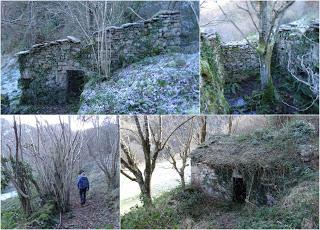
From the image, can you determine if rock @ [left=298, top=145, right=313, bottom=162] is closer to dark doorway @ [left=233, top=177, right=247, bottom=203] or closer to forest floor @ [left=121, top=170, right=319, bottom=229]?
forest floor @ [left=121, top=170, right=319, bottom=229]

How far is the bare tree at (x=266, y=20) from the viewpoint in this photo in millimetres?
3789

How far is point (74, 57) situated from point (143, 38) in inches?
26.8

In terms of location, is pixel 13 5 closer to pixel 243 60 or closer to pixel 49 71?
pixel 49 71

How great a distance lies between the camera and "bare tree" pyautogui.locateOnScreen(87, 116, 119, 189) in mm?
4121

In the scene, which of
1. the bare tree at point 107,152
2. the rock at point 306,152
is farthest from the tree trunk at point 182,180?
the rock at point 306,152

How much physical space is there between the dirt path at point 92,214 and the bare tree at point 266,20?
192 centimetres

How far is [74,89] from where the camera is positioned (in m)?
3.94

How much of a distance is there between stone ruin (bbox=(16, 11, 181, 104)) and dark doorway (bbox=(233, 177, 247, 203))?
66.6 inches

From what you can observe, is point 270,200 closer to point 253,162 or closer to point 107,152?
point 253,162

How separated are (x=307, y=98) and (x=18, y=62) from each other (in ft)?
9.05

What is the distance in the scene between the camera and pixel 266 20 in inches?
150

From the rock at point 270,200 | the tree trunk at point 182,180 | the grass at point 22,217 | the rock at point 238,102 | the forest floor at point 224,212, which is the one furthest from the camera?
the tree trunk at point 182,180

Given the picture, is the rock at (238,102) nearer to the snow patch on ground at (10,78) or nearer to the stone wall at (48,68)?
the stone wall at (48,68)

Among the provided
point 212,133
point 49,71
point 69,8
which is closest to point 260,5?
point 212,133
